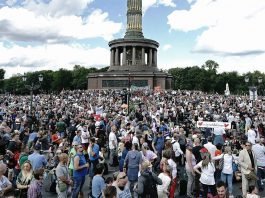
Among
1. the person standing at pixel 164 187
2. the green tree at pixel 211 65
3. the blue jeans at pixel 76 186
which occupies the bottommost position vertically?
the blue jeans at pixel 76 186

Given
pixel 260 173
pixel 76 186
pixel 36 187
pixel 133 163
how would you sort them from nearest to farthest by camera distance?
pixel 36 187
pixel 76 186
pixel 133 163
pixel 260 173

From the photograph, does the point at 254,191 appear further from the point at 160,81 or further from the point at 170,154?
the point at 160,81

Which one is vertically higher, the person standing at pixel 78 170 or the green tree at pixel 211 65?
the green tree at pixel 211 65

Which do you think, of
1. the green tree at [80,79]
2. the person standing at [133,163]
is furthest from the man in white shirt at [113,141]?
the green tree at [80,79]

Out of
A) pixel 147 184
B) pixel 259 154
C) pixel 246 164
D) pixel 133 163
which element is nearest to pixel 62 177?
pixel 147 184

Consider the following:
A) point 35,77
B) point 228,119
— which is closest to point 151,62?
point 228,119

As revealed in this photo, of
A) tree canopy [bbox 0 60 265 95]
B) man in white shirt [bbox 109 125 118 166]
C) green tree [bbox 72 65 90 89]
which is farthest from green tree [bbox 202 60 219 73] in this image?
man in white shirt [bbox 109 125 118 166]

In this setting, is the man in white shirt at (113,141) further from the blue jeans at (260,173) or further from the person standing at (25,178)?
the person standing at (25,178)

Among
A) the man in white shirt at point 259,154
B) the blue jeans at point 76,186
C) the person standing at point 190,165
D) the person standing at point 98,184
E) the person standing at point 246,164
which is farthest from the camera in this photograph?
the man in white shirt at point 259,154

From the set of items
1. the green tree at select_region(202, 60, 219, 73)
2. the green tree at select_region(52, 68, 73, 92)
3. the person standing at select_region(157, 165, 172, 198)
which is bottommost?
the person standing at select_region(157, 165, 172, 198)

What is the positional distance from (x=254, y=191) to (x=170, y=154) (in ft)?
8.74

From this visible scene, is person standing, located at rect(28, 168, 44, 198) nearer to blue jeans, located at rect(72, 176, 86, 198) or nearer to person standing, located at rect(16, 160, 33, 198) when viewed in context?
person standing, located at rect(16, 160, 33, 198)

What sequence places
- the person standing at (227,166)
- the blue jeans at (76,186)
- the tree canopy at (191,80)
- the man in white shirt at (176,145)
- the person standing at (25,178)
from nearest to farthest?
1. the person standing at (25,178)
2. the blue jeans at (76,186)
3. the person standing at (227,166)
4. the man in white shirt at (176,145)
5. the tree canopy at (191,80)

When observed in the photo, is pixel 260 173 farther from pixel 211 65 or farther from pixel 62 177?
pixel 211 65
